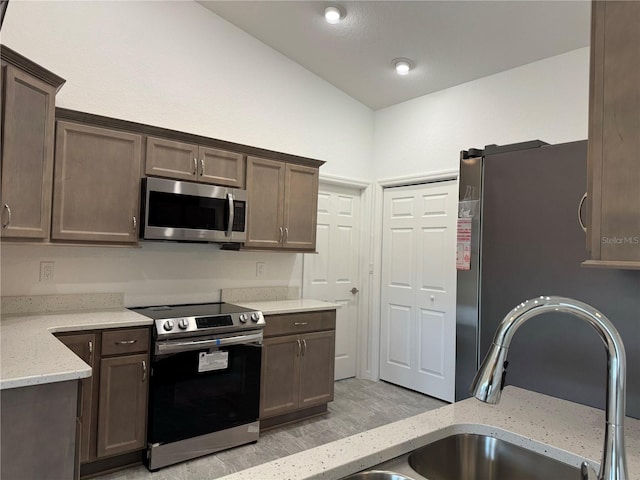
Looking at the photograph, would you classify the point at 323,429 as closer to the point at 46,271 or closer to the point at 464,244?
the point at 464,244

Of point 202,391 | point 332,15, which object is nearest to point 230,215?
point 202,391

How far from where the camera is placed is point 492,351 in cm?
78

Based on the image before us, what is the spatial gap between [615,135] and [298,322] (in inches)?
104

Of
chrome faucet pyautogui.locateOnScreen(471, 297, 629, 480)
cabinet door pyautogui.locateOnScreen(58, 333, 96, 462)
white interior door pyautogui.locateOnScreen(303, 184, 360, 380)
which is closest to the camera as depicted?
chrome faucet pyautogui.locateOnScreen(471, 297, 629, 480)

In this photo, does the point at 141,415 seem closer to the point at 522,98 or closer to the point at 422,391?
the point at 422,391

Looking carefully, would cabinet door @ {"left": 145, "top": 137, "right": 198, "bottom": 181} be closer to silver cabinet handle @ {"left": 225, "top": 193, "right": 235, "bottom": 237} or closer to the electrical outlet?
silver cabinet handle @ {"left": 225, "top": 193, "right": 235, "bottom": 237}

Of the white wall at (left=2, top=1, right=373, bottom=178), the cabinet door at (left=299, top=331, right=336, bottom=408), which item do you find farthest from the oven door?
the white wall at (left=2, top=1, right=373, bottom=178)

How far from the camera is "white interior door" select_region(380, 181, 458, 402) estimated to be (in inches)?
156

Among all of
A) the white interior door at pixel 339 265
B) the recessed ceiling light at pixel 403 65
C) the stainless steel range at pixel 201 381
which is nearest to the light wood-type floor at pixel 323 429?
the stainless steel range at pixel 201 381

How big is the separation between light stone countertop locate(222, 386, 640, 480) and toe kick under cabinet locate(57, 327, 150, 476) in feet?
6.02

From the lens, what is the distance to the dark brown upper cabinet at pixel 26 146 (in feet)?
7.06

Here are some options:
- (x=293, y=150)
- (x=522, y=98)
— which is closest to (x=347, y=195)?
(x=293, y=150)

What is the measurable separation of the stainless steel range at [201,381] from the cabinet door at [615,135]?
2294mm

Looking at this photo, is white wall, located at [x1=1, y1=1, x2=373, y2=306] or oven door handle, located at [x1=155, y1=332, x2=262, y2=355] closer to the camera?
oven door handle, located at [x1=155, y1=332, x2=262, y2=355]
